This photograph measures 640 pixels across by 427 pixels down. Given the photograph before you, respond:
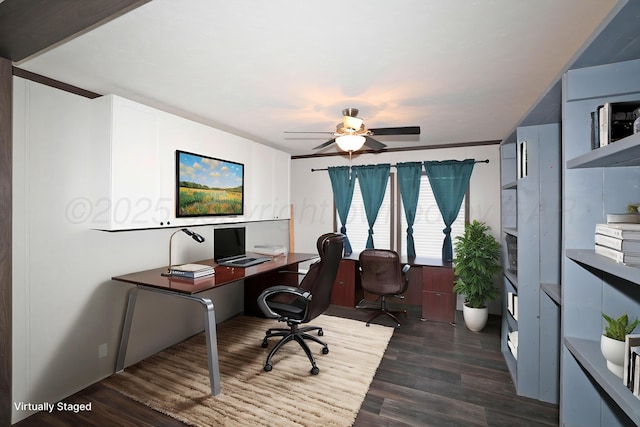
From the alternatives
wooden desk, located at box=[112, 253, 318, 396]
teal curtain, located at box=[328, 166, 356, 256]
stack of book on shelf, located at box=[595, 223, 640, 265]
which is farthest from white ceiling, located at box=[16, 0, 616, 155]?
teal curtain, located at box=[328, 166, 356, 256]

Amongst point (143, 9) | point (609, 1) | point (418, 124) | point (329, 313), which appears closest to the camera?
point (609, 1)

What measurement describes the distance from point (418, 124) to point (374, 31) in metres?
1.93

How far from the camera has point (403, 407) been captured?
2.25 meters

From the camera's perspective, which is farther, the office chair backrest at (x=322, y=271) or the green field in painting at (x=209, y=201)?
the green field in painting at (x=209, y=201)

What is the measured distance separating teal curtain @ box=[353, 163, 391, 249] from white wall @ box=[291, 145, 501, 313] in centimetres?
16

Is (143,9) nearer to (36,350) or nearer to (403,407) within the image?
(36,350)

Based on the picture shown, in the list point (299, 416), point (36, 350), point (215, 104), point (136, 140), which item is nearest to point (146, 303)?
point (36, 350)

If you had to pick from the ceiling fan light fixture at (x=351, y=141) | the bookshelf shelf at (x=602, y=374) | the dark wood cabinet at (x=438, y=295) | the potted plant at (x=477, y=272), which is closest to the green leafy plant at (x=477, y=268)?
the potted plant at (x=477, y=272)

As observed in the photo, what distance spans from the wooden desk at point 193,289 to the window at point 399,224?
84.0 inches

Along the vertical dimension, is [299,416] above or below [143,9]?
below

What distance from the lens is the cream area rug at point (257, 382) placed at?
216 centimetres

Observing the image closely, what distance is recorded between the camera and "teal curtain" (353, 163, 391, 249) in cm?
473

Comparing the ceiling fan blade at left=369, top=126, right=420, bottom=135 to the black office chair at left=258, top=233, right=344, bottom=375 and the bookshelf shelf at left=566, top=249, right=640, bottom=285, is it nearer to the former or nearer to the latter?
the black office chair at left=258, top=233, right=344, bottom=375

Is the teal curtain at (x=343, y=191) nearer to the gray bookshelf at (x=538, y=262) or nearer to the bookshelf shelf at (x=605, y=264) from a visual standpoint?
the gray bookshelf at (x=538, y=262)
